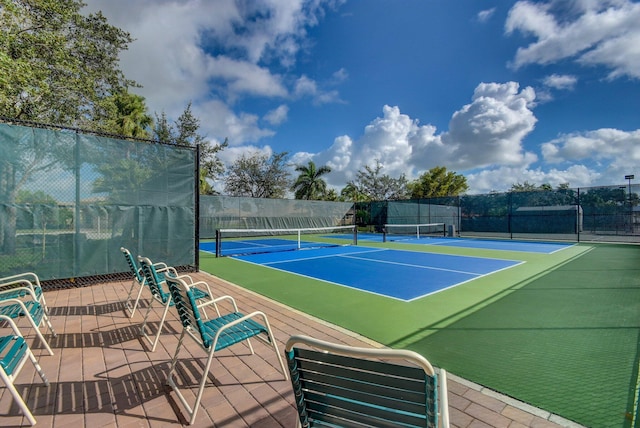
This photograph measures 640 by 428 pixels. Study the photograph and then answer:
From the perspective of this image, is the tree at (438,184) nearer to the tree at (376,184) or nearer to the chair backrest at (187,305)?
the tree at (376,184)

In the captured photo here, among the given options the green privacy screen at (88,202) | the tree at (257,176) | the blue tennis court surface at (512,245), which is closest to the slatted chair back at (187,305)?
the green privacy screen at (88,202)

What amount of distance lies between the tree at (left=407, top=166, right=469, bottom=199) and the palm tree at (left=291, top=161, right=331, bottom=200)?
12.5 m

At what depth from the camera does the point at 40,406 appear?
210 centimetres

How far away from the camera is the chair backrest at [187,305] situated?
202 centimetres

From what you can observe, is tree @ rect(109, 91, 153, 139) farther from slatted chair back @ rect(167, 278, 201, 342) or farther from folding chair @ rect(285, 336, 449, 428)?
folding chair @ rect(285, 336, 449, 428)

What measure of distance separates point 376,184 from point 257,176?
14938mm

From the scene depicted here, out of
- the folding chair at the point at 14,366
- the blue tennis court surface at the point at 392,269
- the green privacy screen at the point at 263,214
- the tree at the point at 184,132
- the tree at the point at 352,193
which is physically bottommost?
the blue tennis court surface at the point at 392,269

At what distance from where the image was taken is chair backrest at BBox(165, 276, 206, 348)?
2024 millimetres

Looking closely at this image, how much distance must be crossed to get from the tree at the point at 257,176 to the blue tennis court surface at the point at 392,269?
65.3 feet

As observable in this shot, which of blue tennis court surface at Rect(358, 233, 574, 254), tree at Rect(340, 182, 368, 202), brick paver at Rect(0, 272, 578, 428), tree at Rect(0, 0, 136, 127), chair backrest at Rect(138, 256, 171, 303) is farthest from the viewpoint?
tree at Rect(340, 182, 368, 202)

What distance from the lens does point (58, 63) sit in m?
8.23

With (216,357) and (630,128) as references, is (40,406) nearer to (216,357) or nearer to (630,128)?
(216,357)

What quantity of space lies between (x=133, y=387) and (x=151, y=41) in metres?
13.9

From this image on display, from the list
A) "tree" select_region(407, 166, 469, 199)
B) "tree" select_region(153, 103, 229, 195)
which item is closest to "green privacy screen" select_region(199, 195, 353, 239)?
"tree" select_region(153, 103, 229, 195)
